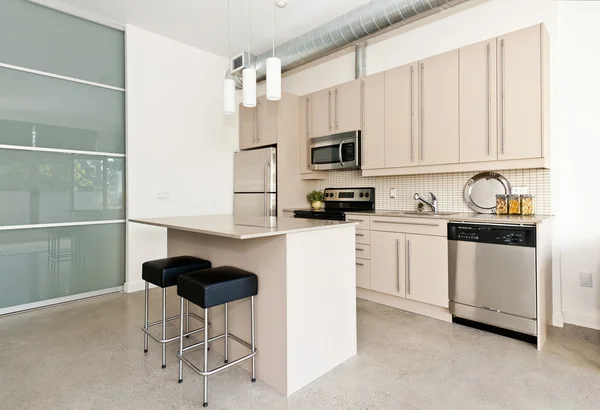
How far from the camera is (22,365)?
2168 mm

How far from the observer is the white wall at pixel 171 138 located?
12.6 ft

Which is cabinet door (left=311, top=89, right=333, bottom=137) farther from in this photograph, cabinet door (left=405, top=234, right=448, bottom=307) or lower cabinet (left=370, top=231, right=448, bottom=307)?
cabinet door (left=405, top=234, right=448, bottom=307)

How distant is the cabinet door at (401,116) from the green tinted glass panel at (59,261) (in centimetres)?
309

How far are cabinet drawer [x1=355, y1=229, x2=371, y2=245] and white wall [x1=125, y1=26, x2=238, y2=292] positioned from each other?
214 centimetres

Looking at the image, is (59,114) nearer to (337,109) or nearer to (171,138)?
(171,138)

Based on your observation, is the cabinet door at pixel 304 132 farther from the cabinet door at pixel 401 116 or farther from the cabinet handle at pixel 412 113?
the cabinet handle at pixel 412 113

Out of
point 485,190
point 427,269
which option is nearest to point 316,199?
point 427,269

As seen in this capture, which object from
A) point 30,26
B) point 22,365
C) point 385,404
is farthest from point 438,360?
point 30,26

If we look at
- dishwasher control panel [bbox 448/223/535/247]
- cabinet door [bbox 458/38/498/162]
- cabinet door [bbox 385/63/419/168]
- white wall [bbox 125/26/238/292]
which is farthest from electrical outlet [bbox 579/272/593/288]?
white wall [bbox 125/26/238/292]

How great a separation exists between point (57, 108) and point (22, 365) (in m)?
2.40

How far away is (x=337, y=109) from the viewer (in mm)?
3920

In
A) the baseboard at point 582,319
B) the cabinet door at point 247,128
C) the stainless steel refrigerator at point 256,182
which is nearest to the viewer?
the baseboard at point 582,319

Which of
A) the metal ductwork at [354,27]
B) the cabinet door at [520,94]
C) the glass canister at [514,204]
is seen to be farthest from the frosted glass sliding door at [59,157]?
the glass canister at [514,204]

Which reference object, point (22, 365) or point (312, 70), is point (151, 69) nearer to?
point (312, 70)
